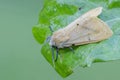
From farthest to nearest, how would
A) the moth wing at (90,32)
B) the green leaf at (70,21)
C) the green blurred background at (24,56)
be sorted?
the green blurred background at (24,56), the moth wing at (90,32), the green leaf at (70,21)

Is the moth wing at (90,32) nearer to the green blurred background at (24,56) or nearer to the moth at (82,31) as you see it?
the moth at (82,31)

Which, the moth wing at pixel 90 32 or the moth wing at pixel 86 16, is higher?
the moth wing at pixel 86 16

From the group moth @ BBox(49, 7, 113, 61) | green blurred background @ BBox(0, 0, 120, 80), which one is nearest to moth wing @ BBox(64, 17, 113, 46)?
moth @ BBox(49, 7, 113, 61)

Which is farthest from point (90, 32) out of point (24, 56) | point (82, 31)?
point (24, 56)

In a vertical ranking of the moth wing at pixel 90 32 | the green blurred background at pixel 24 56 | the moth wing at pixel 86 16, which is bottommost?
the green blurred background at pixel 24 56

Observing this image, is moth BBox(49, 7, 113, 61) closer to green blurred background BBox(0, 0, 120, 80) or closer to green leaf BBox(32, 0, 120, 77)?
green leaf BBox(32, 0, 120, 77)

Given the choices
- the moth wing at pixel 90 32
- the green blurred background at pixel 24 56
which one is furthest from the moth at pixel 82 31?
the green blurred background at pixel 24 56

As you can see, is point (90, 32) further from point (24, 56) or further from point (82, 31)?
point (24, 56)
